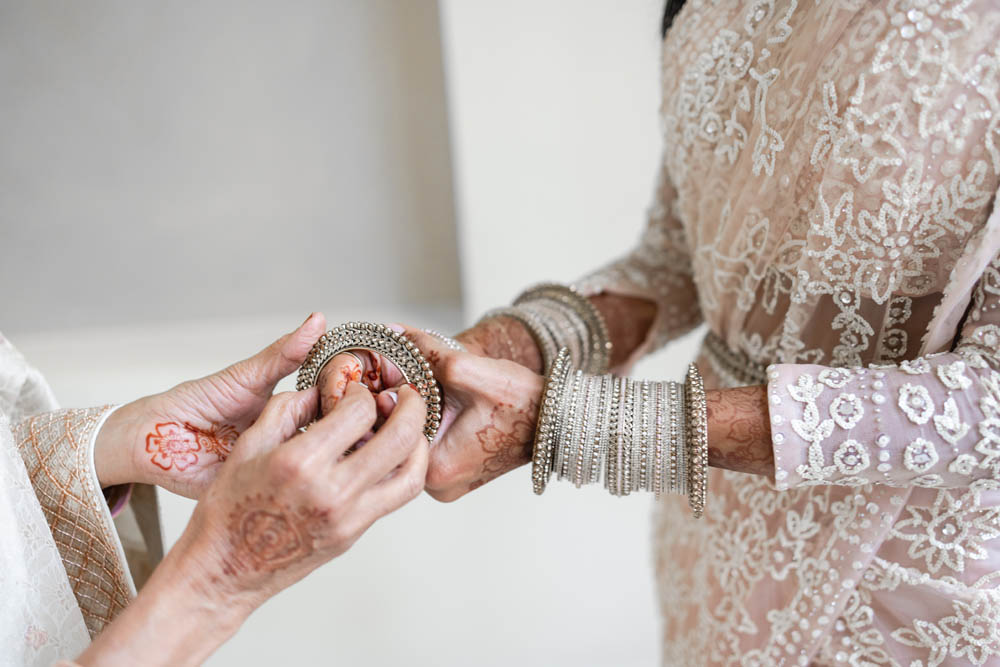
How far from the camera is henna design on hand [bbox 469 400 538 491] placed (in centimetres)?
64

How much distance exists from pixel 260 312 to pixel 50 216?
1.45 ft

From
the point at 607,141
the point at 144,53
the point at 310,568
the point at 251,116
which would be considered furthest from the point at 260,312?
the point at 310,568

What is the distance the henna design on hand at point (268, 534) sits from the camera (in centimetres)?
48

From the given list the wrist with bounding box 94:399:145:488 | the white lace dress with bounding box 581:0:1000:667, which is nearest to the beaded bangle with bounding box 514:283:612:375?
the white lace dress with bounding box 581:0:1000:667

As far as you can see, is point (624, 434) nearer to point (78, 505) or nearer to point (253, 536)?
point (253, 536)

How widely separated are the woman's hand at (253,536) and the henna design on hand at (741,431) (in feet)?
0.92

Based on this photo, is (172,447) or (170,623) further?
(172,447)

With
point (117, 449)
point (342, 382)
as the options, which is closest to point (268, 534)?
point (342, 382)

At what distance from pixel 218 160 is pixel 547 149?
67 centimetres

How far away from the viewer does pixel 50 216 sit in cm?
137

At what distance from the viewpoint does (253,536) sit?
1.61 ft

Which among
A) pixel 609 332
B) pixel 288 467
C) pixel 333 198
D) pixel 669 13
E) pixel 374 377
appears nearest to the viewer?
pixel 288 467

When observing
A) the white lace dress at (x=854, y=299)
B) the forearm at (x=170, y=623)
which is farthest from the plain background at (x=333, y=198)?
the forearm at (x=170, y=623)

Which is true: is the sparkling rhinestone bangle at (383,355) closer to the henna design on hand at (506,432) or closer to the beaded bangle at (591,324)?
the henna design on hand at (506,432)
